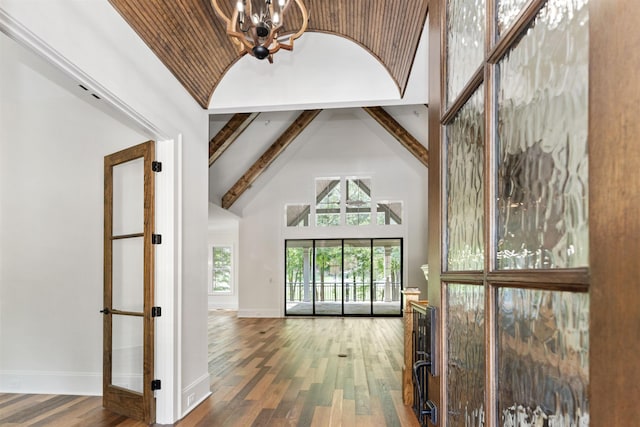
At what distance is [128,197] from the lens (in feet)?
12.6

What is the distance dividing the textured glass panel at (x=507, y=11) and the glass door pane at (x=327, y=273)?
404 inches

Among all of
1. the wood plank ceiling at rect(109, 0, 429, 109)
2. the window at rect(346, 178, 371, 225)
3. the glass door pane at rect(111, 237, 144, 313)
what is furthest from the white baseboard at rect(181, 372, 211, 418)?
Answer: the window at rect(346, 178, 371, 225)

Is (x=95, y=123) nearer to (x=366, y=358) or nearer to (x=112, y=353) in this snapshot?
(x=112, y=353)

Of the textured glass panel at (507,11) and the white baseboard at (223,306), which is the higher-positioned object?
the textured glass panel at (507,11)

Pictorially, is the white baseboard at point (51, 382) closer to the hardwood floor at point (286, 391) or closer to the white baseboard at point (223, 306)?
the hardwood floor at point (286, 391)

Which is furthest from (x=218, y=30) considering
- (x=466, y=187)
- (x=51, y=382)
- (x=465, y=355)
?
(x=51, y=382)

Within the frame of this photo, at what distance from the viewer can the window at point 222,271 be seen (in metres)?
13.8

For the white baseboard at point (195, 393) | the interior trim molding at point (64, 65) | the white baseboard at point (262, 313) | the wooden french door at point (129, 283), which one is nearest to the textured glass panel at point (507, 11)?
the interior trim molding at point (64, 65)

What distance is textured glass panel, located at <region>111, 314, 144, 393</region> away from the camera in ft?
11.8

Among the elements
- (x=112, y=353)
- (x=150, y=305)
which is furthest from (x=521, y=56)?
(x=112, y=353)

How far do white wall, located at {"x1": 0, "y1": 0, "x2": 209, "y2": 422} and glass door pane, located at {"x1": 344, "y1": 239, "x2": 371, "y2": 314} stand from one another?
6.99 metres

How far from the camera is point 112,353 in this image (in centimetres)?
383

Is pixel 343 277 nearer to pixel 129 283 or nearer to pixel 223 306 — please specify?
pixel 223 306

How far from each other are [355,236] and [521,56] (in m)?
10.2
